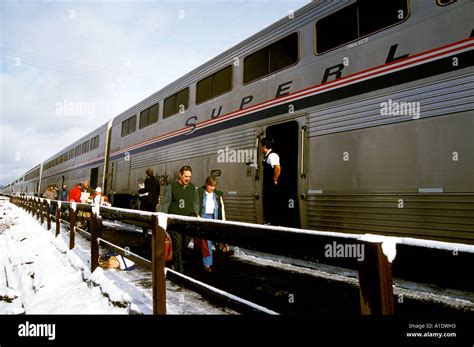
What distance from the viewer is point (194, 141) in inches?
340

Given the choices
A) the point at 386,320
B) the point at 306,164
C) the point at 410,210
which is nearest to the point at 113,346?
the point at 386,320

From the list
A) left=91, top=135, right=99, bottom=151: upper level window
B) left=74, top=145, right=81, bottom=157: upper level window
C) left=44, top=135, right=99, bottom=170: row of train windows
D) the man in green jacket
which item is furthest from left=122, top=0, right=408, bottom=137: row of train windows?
left=74, top=145, right=81, bottom=157: upper level window

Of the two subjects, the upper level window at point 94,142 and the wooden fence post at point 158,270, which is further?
the upper level window at point 94,142

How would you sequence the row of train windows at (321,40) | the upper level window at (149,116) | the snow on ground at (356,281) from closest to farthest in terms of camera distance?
the snow on ground at (356,281)
the row of train windows at (321,40)
the upper level window at (149,116)

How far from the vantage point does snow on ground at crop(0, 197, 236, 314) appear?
11.3ft

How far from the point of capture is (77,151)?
20969 mm

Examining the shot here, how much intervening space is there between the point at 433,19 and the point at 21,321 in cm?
560

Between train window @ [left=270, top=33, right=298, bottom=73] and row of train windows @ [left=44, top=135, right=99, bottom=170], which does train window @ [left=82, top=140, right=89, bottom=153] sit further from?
train window @ [left=270, top=33, right=298, bottom=73]

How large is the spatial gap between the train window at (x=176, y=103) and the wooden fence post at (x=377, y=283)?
824 centimetres

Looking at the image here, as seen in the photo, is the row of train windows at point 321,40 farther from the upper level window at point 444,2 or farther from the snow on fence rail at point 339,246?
the snow on fence rail at point 339,246

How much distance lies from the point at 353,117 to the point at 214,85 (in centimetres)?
400

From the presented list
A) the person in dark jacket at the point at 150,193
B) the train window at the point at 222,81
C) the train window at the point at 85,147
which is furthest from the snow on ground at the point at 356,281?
the train window at the point at 85,147

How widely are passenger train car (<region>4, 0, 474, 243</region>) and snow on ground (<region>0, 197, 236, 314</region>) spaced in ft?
9.09

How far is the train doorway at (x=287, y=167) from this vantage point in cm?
614
